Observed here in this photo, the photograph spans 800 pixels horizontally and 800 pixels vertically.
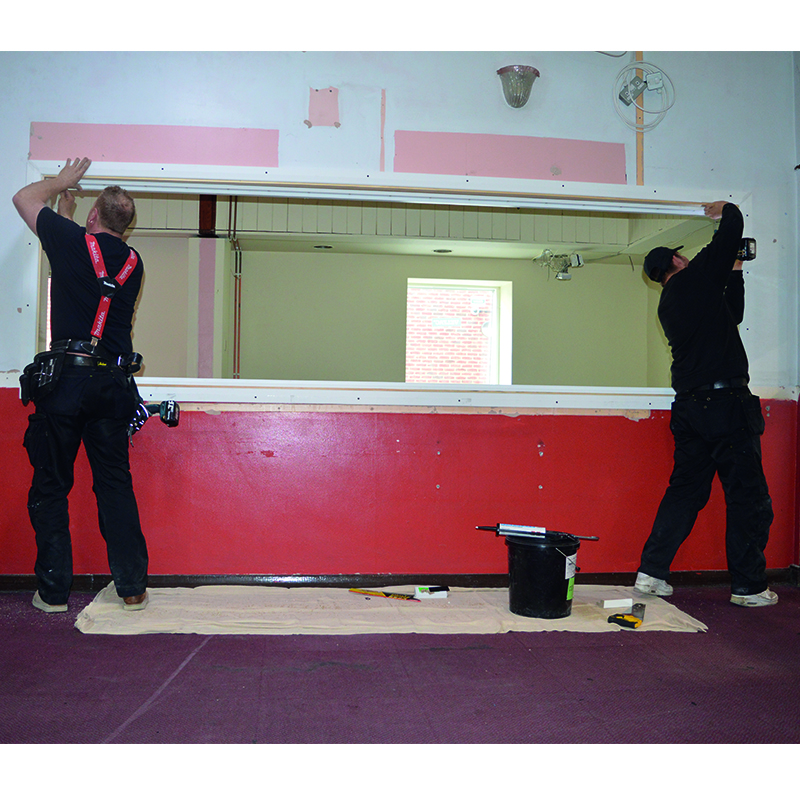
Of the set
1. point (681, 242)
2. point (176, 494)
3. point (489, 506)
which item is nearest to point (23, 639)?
point (176, 494)

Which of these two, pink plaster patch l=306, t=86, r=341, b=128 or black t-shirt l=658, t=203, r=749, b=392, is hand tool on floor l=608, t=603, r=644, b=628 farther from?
pink plaster patch l=306, t=86, r=341, b=128

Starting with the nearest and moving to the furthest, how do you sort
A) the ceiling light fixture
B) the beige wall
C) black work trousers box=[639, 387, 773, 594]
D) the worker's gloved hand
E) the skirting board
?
the worker's gloved hand, black work trousers box=[639, 387, 773, 594], the skirting board, the ceiling light fixture, the beige wall

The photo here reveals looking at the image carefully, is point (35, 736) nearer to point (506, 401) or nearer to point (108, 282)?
point (108, 282)

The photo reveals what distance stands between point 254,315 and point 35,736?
210 inches

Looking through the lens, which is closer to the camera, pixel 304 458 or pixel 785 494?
pixel 304 458

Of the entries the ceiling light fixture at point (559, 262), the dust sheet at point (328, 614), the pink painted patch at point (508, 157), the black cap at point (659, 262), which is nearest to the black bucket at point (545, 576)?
the dust sheet at point (328, 614)

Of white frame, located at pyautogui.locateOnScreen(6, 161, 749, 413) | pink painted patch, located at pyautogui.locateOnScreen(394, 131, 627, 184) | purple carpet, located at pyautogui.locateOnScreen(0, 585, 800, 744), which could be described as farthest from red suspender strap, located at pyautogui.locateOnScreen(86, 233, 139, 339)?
pink painted patch, located at pyautogui.locateOnScreen(394, 131, 627, 184)

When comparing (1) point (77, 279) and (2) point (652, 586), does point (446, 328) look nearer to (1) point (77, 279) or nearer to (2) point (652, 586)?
(2) point (652, 586)

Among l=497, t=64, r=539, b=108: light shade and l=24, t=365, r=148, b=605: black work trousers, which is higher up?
l=497, t=64, r=539, b=108: light shade

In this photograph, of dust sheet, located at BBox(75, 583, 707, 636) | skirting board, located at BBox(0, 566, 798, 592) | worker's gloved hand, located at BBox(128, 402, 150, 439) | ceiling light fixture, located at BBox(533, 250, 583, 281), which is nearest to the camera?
dust sheet, located at BBox(75, 583, 707, 636)

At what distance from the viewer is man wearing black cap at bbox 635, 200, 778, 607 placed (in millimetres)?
2869

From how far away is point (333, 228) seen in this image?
19.4ft

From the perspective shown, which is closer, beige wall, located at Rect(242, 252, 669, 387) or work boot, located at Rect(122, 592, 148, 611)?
work boot, located at Rect(122, 592, 148, 611)

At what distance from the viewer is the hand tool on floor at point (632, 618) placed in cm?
255
